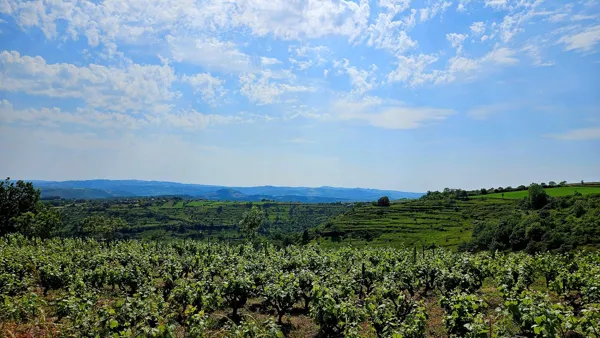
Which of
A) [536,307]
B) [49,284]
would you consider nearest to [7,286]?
[49,284]

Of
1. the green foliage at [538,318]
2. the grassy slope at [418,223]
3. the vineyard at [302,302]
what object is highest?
the green foliage at [538,318]

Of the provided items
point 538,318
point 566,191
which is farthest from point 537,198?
point 538,318

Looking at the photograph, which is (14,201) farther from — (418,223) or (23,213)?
(418,223)

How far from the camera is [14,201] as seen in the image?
267ft

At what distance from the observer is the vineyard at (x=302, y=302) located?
41.0 feet

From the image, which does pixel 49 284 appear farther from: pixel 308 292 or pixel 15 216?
pixel 15 216

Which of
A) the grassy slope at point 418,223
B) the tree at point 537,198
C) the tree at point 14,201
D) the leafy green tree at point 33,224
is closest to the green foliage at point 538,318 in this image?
the grassy slope at point 418,223

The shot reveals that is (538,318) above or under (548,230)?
above

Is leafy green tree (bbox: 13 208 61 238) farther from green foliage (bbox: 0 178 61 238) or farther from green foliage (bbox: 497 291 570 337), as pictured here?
green foliage (bbox: 497 291 570 337)

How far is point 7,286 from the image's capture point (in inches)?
821

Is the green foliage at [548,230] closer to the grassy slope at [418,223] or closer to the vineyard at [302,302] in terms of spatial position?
the grassy slope at [418,223]

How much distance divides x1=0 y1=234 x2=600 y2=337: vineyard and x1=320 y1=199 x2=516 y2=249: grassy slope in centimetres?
7203

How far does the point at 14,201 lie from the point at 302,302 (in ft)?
282

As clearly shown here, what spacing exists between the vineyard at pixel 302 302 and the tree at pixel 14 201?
199 feet
